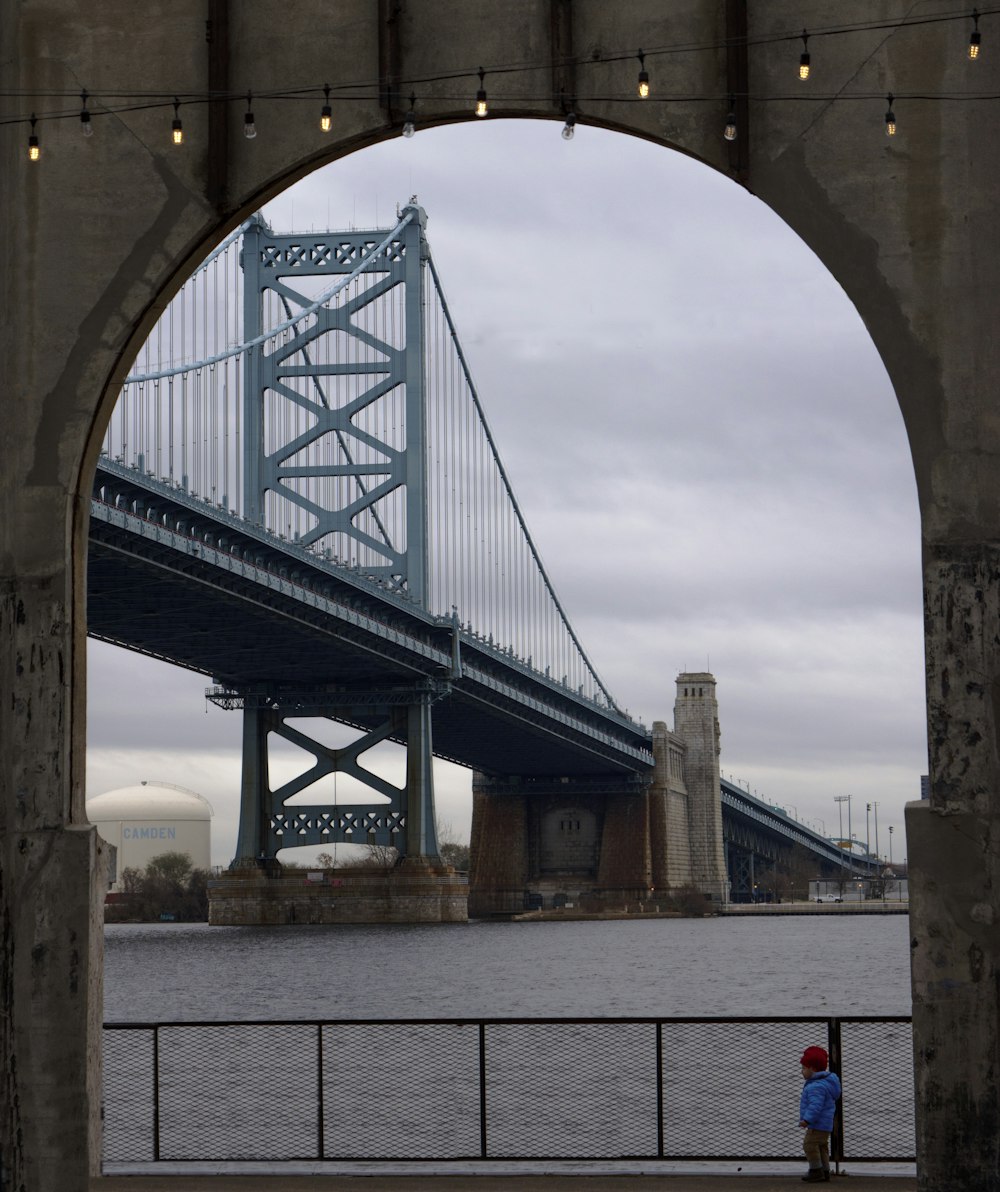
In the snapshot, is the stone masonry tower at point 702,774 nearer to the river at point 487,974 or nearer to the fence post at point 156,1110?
the river at point 487,974

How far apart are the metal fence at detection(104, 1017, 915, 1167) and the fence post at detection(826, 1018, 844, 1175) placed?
0.03 metres

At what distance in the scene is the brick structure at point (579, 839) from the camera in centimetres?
12494

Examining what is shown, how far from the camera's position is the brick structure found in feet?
410

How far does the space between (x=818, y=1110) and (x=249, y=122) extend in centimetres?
638

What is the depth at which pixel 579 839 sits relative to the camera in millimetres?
128750

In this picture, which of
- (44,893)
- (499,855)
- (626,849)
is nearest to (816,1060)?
(44,893)

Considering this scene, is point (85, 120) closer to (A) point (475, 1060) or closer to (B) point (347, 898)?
(A) point (475, 1060)

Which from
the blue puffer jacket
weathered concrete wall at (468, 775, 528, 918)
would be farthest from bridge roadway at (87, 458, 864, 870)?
the blue puffer jacket

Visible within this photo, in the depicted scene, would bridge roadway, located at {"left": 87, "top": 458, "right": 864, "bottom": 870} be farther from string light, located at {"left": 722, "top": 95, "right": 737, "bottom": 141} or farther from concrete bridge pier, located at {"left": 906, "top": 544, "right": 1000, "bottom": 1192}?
concrete bridge pier, located at {"left": 906, "top": 544, "right": 1000, "bottom": 1192}

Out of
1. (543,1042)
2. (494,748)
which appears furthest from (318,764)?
(543,1042)

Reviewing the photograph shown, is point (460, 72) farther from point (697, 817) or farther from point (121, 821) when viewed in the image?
point (121, 821)

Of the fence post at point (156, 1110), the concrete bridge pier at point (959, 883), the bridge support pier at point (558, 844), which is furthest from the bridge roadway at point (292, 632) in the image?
the concrete bridge pier at point (959, 883)

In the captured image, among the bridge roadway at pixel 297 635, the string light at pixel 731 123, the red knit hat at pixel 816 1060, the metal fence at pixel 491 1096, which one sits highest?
the bridge roadway at pixel 297 635

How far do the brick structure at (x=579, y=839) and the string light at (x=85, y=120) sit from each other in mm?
113176
